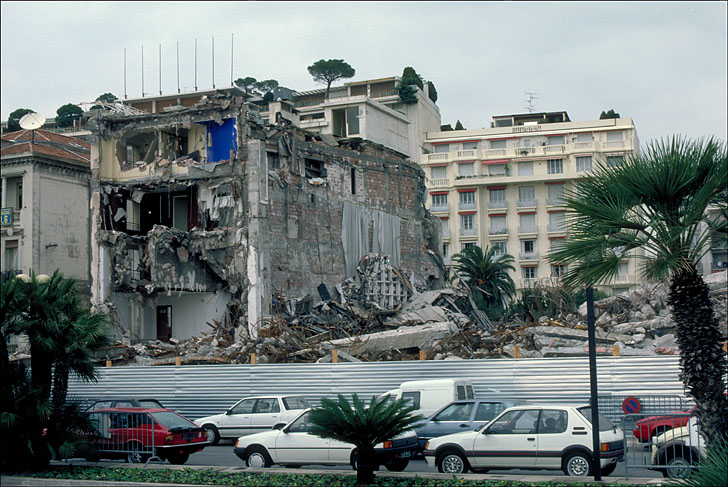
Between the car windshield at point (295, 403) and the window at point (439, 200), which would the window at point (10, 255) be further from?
the window at point (439, 200)

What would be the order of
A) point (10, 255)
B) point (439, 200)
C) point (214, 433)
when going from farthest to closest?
point (439, 200)
point (10, 255)
point (214, 433)

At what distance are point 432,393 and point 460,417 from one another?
2.82 metres

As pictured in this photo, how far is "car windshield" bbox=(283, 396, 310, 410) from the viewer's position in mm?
21734

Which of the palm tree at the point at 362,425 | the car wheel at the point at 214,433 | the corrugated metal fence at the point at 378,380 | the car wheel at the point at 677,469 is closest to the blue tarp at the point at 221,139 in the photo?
the corrugated metal fence at the point at 378,380

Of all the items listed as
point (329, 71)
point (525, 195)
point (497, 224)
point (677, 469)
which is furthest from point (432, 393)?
point (329, 71)

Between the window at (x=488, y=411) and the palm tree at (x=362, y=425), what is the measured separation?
3989 millimetres

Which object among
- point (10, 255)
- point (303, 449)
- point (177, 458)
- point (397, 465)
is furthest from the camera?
point (10, 255)

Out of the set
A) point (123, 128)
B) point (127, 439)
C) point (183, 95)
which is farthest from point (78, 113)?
point (127, 439)

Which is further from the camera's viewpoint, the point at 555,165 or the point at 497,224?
the point at 497,224

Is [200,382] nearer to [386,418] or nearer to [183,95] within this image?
[386,418]

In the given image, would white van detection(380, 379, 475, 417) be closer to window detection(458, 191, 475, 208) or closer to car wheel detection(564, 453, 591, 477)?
car wheel detection(564, 453, 591, 477)

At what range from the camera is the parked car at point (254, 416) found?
70.3ft

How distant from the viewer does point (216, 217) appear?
123ft

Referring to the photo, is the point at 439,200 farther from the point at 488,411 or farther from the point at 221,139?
the point at 488,411
